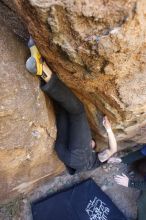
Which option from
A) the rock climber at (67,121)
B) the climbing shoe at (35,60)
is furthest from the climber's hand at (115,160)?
the climbing shoe at (35,60)

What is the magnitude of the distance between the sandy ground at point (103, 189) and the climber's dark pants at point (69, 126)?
39 centimetres

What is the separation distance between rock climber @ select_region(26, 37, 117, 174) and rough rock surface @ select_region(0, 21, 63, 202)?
0.05 m

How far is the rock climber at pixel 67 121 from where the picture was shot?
126 cm

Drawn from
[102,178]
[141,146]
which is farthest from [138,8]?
[102,178]

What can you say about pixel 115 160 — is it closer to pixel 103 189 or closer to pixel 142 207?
pixel 103 189

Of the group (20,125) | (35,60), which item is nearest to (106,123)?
(20,125)

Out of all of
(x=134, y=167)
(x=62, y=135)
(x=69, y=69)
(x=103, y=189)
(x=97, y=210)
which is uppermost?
(x=69, y=69)

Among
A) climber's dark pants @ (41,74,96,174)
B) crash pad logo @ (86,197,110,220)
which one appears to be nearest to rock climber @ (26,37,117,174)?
climber's dark pants @ (41,74,96,174)

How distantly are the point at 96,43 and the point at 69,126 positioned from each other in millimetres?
625

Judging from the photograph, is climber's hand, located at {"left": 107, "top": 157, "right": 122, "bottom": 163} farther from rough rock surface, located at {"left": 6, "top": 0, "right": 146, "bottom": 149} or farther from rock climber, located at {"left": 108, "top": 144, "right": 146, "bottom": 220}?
rough rock surface, located at {"left": 6, "top": 0, "right": 146, "bottom": 149}

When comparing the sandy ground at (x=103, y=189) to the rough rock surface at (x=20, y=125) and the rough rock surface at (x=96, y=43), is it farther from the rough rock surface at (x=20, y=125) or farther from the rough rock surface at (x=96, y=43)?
the rough rock surface at (x=96, y=43)

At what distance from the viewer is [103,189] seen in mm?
2205

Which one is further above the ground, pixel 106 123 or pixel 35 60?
pixel 35 60

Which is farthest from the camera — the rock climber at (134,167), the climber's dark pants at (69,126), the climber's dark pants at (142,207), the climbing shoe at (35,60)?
the rock climber at (134,167)
